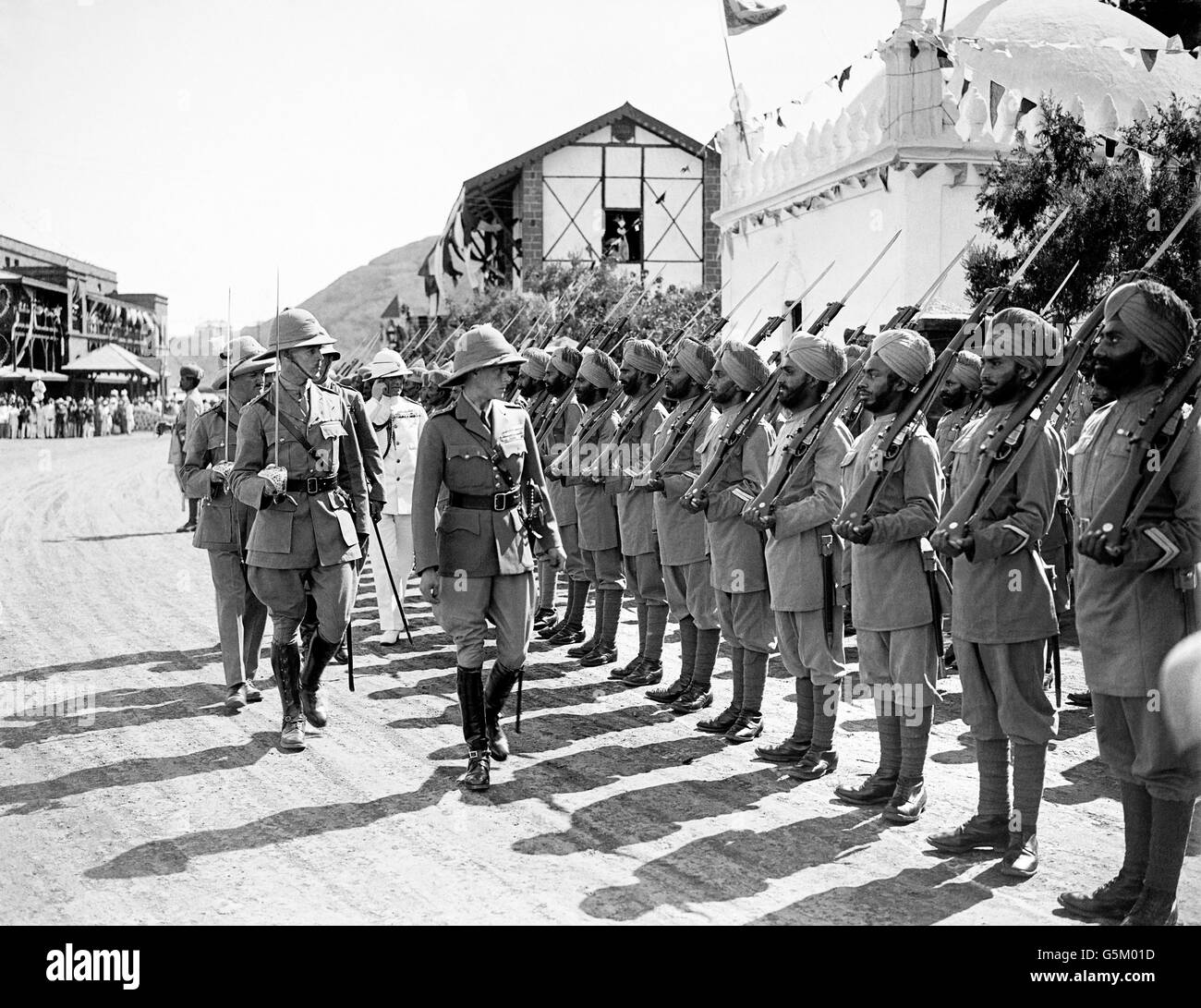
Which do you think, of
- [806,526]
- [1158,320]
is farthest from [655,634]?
[1158,320]

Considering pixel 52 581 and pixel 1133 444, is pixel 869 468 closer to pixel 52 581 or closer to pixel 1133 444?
pixel 1133 444

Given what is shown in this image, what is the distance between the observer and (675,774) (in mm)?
6414

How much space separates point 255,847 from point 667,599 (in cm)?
349

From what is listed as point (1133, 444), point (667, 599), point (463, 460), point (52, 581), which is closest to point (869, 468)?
point (1133, 444)

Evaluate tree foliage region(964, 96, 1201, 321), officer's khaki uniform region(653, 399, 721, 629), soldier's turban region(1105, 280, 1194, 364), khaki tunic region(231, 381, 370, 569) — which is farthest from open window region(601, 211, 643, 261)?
soldier's turban region(1105, 280, 1194, 364)

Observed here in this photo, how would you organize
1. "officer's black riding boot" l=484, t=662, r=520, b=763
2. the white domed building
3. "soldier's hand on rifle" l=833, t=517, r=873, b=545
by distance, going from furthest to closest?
the white domed building < "officer's black riding boot" l=484, t=662, r=520, b=763 < "soldier's hand on rifle" l=833, t=517, r=873, b=545

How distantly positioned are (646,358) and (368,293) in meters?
115

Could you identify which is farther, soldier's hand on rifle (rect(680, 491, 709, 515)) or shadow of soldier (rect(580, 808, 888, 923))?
soldier's hand on rifle (rect(680, 491, 709, 515))

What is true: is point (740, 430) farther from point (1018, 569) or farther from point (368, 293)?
point (368, 293)

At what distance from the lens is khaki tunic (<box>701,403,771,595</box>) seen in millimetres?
7066

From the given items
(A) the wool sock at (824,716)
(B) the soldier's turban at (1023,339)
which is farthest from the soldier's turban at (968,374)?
(A) the wool sock at (824,716)
